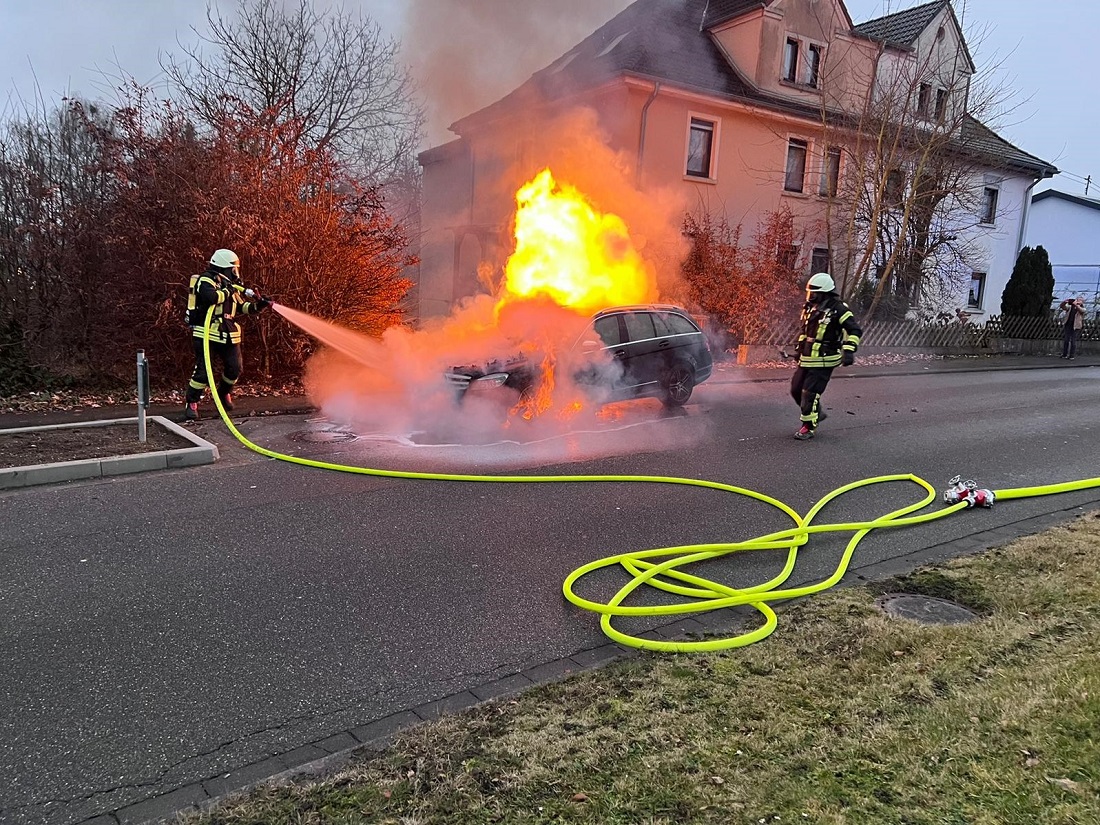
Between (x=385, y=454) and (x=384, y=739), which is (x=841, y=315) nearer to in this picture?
(x=385, y=454)

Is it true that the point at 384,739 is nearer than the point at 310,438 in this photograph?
Yes

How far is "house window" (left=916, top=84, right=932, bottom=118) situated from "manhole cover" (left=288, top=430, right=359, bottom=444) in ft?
58.0

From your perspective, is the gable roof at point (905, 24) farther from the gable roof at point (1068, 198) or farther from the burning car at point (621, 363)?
the gable roof at point (1068, 198)

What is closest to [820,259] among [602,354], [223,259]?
[602,354]

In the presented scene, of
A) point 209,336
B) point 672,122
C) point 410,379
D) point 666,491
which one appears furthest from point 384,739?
point 672,122

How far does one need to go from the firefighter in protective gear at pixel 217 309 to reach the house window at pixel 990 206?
84.1 ft

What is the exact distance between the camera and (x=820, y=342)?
8.29 m

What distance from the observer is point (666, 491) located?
243 inches

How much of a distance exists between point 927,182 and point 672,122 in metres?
7.31

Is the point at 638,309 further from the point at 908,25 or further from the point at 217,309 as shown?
the point at 908,25

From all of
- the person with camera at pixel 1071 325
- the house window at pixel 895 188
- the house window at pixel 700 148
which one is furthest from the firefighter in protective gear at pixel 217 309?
the person with camera at pixel 1071 325

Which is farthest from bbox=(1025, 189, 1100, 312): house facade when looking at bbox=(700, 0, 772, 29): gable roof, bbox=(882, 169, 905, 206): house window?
bbox=(700, 0, 772, 29): gable roof

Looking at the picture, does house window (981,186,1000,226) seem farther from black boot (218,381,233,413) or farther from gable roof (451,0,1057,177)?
black boot (218,381,233,413)

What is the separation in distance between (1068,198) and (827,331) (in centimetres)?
4220
